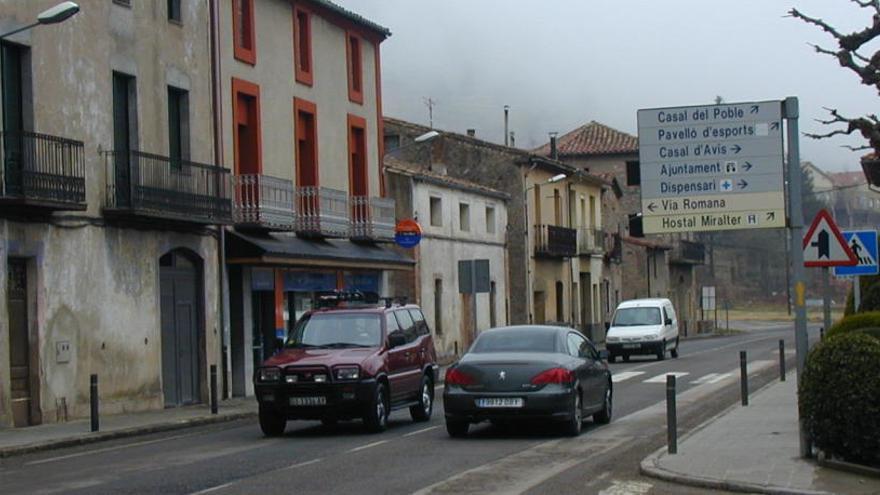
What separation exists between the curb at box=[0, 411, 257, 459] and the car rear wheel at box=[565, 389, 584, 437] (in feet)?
24.5

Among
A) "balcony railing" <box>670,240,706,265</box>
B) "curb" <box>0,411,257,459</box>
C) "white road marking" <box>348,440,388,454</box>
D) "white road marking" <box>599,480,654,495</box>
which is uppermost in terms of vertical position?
"balcony railing" <box>670,240,706,265</box>

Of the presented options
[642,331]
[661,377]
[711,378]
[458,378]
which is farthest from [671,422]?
[642,331]

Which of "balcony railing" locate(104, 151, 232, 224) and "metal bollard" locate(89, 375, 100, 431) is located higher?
"balcony railing" locate(104, 151, 232, 224)

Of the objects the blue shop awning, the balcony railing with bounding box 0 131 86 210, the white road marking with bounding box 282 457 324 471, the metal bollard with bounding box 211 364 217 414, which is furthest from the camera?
the blue shop awning

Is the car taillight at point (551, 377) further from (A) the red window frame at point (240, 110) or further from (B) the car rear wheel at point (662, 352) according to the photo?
(B) the car rear wheel at point (662, 352)

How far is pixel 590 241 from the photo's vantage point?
69750 mm

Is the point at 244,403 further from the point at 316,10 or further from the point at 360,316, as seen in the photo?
the point at 316,10

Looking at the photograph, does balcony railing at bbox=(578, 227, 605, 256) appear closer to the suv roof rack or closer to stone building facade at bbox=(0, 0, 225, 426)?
stone building facade at bbox=(0, 0, 225, 426)

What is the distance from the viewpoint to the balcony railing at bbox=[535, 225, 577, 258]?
60.1m

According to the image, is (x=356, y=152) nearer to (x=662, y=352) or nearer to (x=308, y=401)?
(x=662, y=352)

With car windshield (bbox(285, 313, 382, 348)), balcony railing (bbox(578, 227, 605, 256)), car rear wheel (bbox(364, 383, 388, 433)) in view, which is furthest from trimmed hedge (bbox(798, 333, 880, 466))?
balcony railing (bbox(578, 227, 605, 256))

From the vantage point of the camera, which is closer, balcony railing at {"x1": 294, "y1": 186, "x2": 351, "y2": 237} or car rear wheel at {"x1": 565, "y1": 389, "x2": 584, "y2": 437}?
car rear wheel at {"x1": 565, "y1": 389, "x2": 584, "y2": 437}

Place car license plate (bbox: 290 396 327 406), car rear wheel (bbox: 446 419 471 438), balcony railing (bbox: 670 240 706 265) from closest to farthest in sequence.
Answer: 1. car rear wheel (bbox: 446 419 471 438)
2. car license plate (bbox: 290 396 327 406)
3. balcony railing (bbox: 670 240 706 265)

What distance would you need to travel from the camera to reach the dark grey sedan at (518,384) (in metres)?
18.8
